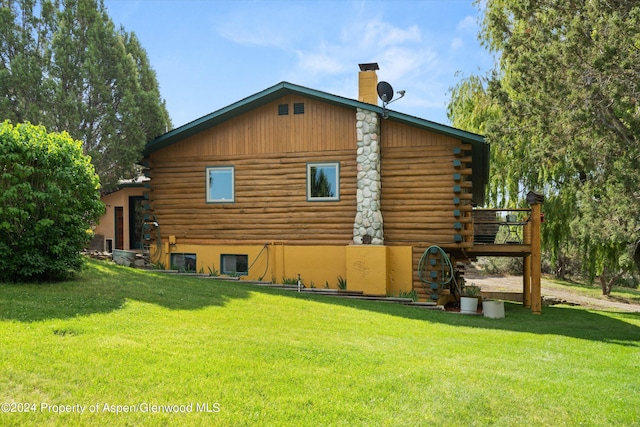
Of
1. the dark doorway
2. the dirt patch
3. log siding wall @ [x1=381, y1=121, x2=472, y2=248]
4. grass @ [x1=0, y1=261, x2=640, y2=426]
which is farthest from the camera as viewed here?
the dirt patch

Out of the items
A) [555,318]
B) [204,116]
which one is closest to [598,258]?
[555,318]

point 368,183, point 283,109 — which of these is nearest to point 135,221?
point 283,109

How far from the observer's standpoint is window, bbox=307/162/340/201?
14.5 meters

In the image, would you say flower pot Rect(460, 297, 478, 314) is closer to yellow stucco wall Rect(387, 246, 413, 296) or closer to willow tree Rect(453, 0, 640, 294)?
yellow stucco wall Rect(387, 246, 413, 296)

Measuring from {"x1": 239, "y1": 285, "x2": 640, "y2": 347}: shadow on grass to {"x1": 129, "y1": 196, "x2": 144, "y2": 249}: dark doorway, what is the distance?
7851 mm

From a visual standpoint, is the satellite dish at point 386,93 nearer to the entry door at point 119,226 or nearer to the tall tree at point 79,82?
the tall tree at point 79,82

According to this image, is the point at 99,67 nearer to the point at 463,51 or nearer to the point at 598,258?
the point at 463,51

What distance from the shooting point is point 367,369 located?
588 centimetres

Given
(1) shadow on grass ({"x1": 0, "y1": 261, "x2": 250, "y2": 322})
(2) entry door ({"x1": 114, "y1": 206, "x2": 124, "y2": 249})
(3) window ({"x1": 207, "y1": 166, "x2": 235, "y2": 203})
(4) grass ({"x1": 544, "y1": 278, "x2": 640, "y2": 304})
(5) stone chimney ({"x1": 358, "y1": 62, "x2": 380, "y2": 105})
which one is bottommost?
(4) grass ({"x1": 544, "y1": 278, "x2": 640, "y2": 304})

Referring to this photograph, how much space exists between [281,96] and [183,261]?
5.84 meters

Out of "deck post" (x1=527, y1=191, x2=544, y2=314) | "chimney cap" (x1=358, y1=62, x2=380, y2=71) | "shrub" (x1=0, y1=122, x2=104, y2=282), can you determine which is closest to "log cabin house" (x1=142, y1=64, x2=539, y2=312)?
"chimney cap" (x1=358, y1=62, x2=380, y2=71)

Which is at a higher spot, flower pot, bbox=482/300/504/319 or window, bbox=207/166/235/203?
window, bbox=207/166/235/203

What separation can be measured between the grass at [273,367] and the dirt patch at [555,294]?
10364mm

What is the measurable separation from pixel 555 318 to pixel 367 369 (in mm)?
9353
